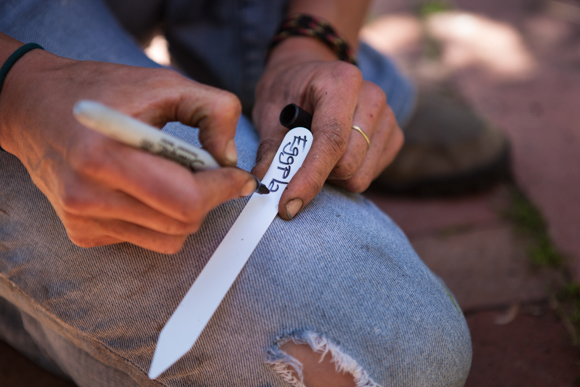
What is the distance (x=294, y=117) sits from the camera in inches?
28.9

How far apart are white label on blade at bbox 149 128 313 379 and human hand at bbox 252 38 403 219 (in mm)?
24

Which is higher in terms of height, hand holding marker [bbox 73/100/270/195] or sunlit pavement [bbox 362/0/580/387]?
hand holding marker [bbox 73/100/270/195]

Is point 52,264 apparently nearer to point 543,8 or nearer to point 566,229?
point 566,229

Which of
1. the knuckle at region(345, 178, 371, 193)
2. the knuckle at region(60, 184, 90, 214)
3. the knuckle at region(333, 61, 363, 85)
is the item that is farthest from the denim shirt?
the knuckle at region(60, 184, 90, 214)

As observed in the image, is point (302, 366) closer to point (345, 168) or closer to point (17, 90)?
point (345, 168)

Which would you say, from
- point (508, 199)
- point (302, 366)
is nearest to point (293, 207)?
point (302, 366)

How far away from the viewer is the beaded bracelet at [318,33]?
3.37ft

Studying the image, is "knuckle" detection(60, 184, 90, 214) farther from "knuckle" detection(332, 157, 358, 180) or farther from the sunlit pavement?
the sunlit pavement

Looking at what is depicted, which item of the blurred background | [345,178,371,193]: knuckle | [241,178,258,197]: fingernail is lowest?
the blurred background

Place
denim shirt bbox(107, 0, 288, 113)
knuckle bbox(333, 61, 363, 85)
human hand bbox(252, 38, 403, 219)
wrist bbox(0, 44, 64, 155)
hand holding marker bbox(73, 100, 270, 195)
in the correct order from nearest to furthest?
hand holding marker bbox(73, 100, 270, 195), wrist bbox(0, 44, 64, 155), human hand bbox(252, 38, 403, 219), knuckle bbox(333, 61, 363, 85), denim shirt bbox(107, 0, 288, 113)

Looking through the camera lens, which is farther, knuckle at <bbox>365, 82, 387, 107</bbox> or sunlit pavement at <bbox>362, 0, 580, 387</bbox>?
sunlit pavement at <bbox>362, 0, 580, 387</bbox>

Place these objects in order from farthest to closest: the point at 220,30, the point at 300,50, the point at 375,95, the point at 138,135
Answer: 1. the point at 220,30
2. the point at 300,50
3. the point at 375,95
4. the point at 138,135

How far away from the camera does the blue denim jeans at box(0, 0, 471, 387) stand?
2.11 feet

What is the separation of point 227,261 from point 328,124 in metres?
0.29
